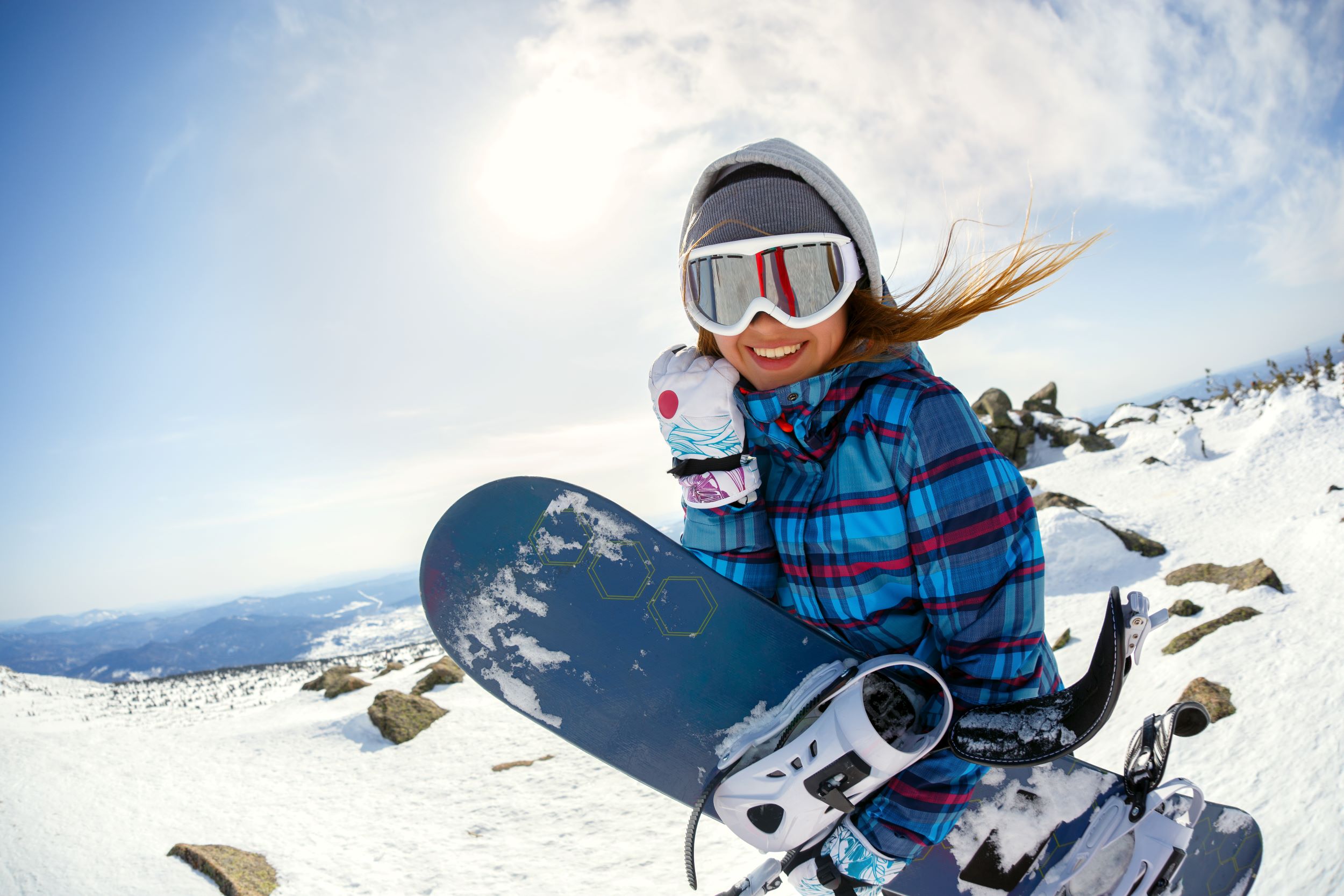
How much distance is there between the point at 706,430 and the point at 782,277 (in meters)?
0.42

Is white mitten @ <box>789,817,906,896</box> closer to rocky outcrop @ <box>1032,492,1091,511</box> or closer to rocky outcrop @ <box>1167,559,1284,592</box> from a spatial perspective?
rocky outcrop @ <box>1167,559,1284,592</box>

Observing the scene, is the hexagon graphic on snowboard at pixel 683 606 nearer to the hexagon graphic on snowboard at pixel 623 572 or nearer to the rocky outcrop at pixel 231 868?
the hexagon graphic on snowboard at pixel 623 572

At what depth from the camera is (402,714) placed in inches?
290

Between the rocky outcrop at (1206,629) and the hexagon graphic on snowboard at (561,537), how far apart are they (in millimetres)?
4693

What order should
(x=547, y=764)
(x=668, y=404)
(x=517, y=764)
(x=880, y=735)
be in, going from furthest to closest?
(x=517, y=764) < (x=547, y=764) < (x=668, y=404) < (x=880, y=735)

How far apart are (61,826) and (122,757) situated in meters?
2.41

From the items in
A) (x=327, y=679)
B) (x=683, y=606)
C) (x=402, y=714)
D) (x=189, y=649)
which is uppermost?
(x=683, y=606)

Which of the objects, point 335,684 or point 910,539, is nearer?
point 910,539

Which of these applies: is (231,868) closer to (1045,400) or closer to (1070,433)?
(1070,433)

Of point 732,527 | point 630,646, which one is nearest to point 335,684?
point 630,646

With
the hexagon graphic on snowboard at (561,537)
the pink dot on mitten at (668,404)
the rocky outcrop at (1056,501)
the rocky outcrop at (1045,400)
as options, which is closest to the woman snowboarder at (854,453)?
the pink dot on mitten at (668,404)

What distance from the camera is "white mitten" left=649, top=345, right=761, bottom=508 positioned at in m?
1.52

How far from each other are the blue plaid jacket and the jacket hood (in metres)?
0.28

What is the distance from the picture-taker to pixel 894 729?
132 centimetres
